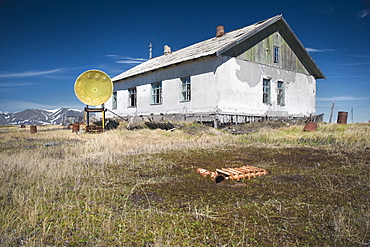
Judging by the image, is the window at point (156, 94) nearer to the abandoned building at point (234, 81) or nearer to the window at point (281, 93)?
the abandoned building at point (234, 81)

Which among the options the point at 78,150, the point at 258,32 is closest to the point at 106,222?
the point at 78,150

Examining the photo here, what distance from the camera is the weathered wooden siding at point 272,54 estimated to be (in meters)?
15.4

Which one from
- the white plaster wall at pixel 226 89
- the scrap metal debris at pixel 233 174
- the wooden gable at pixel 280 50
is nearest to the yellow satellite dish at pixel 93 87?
the white plaster wall at pixel 226 89

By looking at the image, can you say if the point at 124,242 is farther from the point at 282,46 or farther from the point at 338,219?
the point at 282,46

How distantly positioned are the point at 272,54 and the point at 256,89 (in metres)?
3.14

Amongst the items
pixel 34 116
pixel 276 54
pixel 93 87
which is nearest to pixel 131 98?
pixel 93 87

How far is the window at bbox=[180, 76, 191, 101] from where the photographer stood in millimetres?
15281

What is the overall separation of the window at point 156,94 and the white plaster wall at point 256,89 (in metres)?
5.36

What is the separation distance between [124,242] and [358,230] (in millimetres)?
2107

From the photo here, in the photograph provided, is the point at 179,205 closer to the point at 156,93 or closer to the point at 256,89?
the point at 256,89

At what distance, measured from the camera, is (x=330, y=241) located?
213 centimetres

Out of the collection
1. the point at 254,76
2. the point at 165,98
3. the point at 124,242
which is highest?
the point at 254,76

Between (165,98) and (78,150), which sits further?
(165,98)

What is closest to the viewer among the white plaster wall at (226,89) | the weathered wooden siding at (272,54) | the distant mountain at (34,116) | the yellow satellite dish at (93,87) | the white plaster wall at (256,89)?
the white plaster wall at (226,89)
